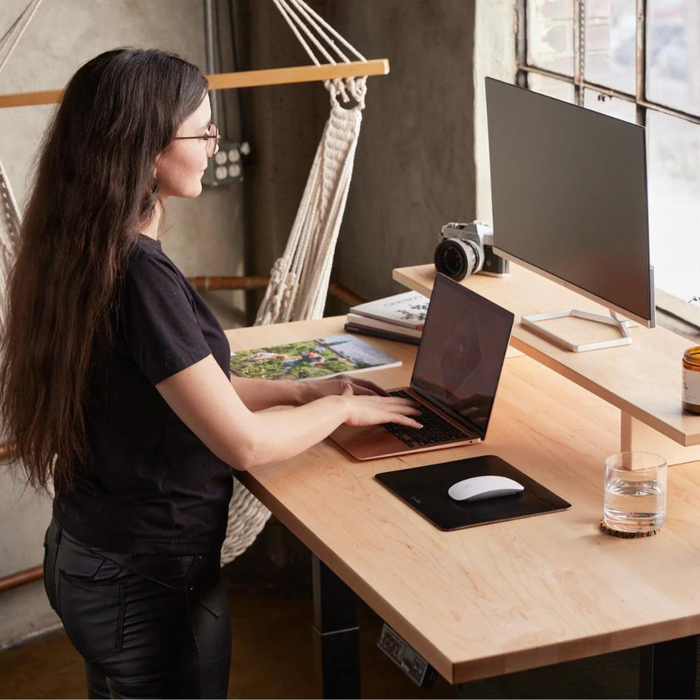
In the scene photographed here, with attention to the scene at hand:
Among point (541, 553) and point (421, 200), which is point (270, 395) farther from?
point (421, 200)

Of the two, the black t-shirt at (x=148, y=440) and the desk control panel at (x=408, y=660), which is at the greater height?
the black t-shirt at (x=148, y=440)

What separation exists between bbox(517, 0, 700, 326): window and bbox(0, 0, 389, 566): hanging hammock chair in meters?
0.45

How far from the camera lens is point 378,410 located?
1758 millimetres

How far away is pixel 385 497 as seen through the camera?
5.26ft

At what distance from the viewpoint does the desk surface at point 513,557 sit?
1246 millimetres

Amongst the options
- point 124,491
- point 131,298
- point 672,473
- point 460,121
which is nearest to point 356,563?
point 124,491

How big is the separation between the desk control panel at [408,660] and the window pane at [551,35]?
Result: 142 centimetres

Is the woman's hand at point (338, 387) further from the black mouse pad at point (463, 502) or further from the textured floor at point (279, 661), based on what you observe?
the textured floor at point (279, 661)

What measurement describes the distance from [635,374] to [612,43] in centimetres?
97

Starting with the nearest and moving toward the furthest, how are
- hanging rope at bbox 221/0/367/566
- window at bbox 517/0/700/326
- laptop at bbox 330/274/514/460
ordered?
laptop at bbox 330/274/514/460 → window at bbox 517/0/700/326 → hanging rope at bbox 221/0/367/566

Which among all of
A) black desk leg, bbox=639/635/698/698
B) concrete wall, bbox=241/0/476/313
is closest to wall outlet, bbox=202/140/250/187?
concrete wall, bbox=241/0/476/313

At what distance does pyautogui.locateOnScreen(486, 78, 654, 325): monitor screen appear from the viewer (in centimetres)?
163

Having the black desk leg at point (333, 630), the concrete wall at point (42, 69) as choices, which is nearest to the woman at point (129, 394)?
the black desk leg at point (333, 630)

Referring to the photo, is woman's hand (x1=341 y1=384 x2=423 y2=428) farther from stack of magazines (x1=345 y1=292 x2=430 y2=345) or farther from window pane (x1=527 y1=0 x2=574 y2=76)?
window pane (x1=527 y1=0 x2=574 y2=76)
